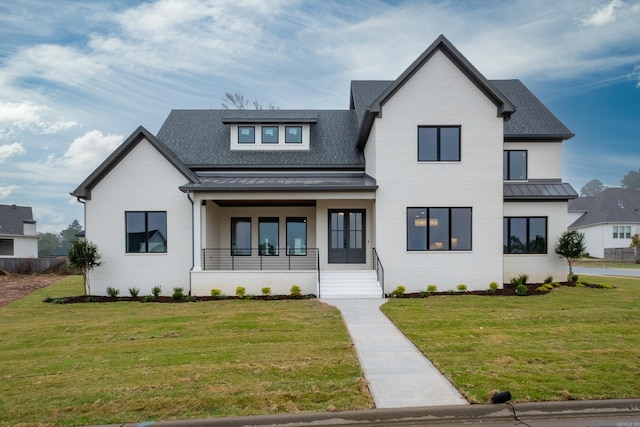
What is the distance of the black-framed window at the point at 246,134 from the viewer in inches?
793

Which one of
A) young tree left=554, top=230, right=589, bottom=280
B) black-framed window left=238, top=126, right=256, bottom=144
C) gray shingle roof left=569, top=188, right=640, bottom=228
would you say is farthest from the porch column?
gray shingle roof left=569, top=188, right=640, bottom=228

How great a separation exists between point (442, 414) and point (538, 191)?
1484 cm

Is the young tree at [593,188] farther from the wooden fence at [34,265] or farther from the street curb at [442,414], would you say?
the street curb at [442,414]

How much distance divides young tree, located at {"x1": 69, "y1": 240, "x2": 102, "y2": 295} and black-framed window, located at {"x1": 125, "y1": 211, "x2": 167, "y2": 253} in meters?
1.21

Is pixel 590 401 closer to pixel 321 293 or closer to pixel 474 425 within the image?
pixel 474 425

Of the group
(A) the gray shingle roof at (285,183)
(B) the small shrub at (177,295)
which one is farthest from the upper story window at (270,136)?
(B) the small shrub at (177,295)

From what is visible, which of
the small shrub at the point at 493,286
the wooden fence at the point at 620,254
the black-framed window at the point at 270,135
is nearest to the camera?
the small shrub at the point at 493,286

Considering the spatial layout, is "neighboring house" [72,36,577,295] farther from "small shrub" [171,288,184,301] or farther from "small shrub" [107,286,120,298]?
"small shrub" [171,288,184,301]

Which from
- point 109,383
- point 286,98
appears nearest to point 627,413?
point 109,383

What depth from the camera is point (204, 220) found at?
16406 mm

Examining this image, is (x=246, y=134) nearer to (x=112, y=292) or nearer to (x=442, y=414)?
(x=112, y=292)

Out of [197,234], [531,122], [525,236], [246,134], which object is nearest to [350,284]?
[197,234]

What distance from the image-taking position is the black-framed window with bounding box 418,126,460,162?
15.9 metres

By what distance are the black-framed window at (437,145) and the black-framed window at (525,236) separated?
4.41 m
